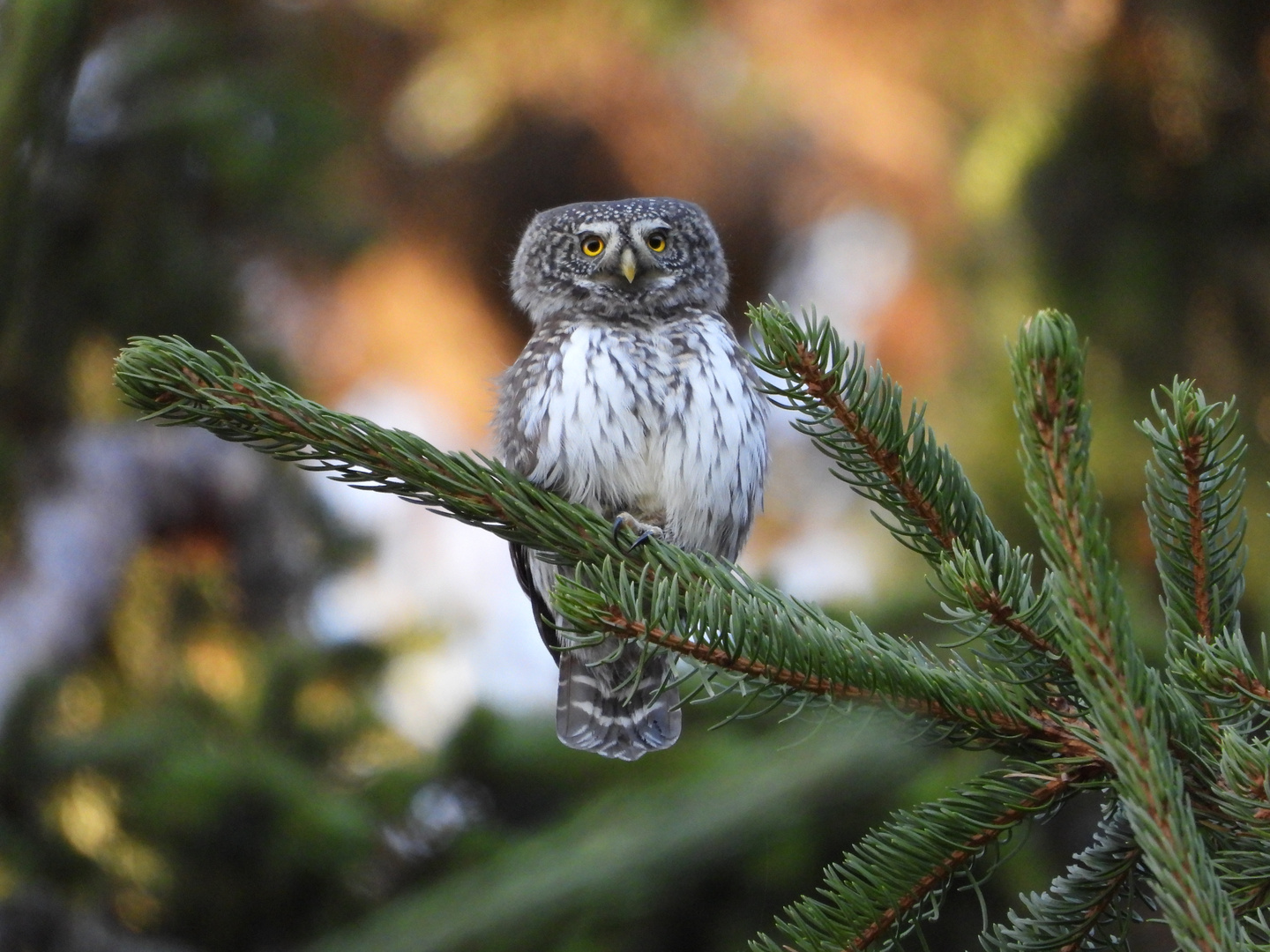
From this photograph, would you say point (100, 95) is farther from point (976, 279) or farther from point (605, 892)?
point (976, 279)

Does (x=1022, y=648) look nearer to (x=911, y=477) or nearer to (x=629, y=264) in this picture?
(x=911, y=477)

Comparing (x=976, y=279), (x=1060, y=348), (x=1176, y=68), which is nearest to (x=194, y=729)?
(x=1060, y=348)

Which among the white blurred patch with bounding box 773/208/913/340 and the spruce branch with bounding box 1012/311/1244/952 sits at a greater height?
the white blurred patch with bounding box 773/208/913/340

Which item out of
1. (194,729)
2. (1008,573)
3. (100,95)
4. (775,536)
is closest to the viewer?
(1008,573)

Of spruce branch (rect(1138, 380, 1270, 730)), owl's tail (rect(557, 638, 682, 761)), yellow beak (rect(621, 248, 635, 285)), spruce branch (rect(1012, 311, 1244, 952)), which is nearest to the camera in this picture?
spruce branch (rect(1012, 311, 1244, 952))

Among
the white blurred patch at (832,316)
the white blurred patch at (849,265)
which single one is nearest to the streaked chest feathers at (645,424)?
the white blurred patch at (832,316)

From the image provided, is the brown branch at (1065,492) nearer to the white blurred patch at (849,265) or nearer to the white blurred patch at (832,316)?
the white blurred patch at (832,316)

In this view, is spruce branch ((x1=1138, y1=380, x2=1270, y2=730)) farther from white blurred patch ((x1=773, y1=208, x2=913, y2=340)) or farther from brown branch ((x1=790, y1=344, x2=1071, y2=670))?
white blurred patch ((x1=773, y1=208, x2=913, y2=340))

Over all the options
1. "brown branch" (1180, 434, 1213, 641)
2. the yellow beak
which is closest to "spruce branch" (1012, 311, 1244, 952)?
"brown branch" (1180, 434, 1213, 641)
